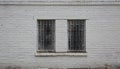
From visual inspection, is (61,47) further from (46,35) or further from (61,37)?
(46,35)

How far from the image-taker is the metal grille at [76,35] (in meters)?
13.8

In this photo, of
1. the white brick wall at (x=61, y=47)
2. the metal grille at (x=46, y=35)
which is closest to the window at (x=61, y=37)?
the metal grille at (x=46, y=35)

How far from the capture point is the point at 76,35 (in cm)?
1388

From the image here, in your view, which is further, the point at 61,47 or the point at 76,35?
the point at 76,35

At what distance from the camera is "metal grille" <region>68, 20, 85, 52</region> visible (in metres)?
13.8

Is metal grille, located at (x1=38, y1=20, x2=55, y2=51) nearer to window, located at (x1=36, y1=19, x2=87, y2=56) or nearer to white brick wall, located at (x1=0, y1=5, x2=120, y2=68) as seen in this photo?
window, located at (x1=36, y1=19, x2=87, y2=56)

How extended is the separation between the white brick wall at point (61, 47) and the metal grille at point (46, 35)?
0.35 metres

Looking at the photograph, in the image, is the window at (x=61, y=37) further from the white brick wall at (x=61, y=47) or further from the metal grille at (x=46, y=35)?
the white brick wall at (x=61, y=47)

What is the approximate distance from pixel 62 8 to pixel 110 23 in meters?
2.22

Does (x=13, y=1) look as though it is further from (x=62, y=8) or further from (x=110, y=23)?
(x=110, y=23)

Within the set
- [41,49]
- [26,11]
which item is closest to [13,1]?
[26,11]

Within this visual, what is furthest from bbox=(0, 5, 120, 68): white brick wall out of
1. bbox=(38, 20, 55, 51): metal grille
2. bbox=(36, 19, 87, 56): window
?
bbox=(38, 20, 55, 51): metal grille

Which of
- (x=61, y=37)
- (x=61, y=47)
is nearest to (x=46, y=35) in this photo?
(x=61, y=37)

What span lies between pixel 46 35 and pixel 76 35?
1.36m
